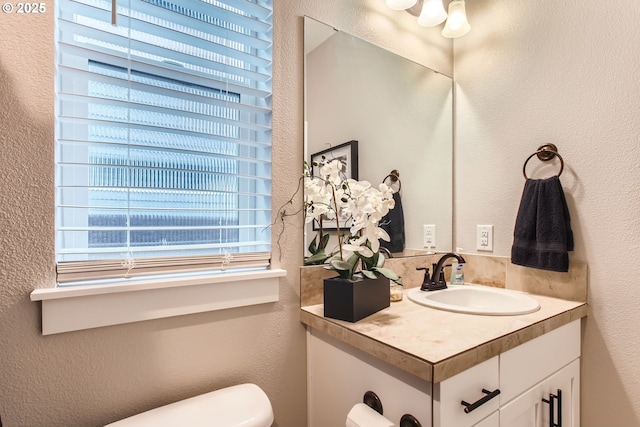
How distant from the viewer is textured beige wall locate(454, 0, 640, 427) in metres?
1.15

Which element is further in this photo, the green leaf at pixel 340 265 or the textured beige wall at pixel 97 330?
the green leaf at pixel 340 265

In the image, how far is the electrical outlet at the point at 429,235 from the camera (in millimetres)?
1624

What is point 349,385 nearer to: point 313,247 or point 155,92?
point 313,247

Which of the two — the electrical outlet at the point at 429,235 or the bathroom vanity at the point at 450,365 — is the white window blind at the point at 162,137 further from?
the electrical outlet at the point at 429,235

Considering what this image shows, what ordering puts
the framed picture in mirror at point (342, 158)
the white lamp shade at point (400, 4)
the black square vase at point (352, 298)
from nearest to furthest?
the black square vase at point (352, 298) < the framed picture in mirror at point (342, 158) < the white lamp shade at point (400, 4)

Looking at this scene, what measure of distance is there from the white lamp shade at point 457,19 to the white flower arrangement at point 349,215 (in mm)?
945

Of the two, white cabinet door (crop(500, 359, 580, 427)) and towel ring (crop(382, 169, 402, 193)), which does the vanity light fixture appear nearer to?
towel ring (crop(382, 169, 402, 193))

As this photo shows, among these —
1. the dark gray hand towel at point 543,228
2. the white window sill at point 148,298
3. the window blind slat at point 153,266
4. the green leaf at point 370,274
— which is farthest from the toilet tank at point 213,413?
the dark gray hand towel at point 543,228

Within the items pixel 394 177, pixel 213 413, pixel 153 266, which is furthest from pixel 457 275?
pixel 153 266

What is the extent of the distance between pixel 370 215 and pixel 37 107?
2.94 ft

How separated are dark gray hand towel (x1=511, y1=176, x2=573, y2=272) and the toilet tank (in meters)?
1.14

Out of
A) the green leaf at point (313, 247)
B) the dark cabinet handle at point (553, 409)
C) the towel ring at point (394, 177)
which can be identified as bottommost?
the dark cabinet handle at point (553, 409)

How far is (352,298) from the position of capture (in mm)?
983

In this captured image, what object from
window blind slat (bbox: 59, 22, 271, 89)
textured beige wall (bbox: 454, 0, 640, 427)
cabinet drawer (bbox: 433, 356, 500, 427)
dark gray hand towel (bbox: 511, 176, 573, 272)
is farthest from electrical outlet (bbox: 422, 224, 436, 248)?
window blind slat (bbox: 59, 22, 271, 89)
